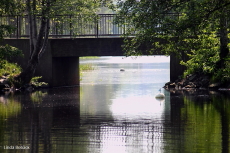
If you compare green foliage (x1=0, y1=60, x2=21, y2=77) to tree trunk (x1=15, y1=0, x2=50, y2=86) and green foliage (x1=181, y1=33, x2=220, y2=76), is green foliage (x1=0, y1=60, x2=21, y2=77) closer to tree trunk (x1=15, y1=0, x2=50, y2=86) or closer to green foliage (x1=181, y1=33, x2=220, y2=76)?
tree trunk (x1=15, y1=0, x2=50, y2=86)

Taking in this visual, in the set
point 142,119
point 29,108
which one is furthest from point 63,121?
point 29,108

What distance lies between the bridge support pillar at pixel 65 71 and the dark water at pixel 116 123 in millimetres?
5253

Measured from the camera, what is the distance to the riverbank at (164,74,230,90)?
2398 centimetres

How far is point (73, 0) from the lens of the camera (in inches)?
972

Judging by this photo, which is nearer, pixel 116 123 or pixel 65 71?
pixel 116 123

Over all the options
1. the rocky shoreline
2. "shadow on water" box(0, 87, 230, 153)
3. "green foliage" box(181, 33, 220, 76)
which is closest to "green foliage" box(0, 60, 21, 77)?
the rocky shoreline

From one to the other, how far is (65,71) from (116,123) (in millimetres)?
14558

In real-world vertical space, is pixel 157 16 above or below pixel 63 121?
above

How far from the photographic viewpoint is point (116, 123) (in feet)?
43.6

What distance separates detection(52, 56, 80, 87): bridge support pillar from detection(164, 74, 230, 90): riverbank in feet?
17.7

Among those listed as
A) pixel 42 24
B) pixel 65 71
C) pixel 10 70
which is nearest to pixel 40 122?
pixel 42 24

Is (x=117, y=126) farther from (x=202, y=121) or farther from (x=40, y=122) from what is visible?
(x=202, y=121)

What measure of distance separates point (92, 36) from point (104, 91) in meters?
4.94

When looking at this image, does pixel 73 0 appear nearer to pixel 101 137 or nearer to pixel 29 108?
pixel 29 108
